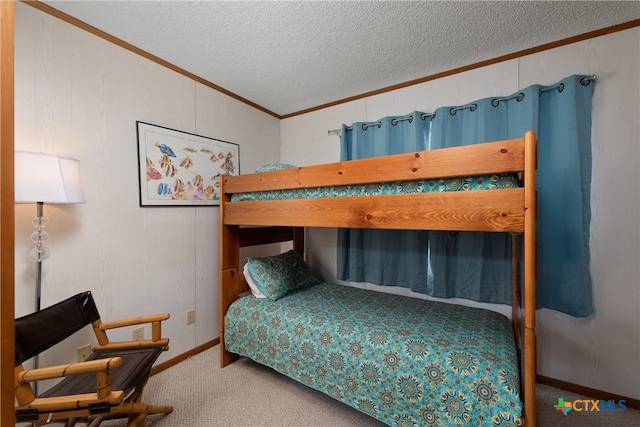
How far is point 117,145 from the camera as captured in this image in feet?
5.85

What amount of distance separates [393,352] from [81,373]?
1409mm

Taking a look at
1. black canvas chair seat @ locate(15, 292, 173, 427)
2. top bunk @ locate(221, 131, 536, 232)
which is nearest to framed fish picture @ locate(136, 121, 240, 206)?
top bunk @ locate(221, 131, 536, 232)

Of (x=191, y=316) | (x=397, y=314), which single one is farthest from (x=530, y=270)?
(x=191, y=316)

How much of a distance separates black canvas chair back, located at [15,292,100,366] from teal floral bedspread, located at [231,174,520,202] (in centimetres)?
122

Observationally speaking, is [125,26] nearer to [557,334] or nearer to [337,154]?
[337,154]

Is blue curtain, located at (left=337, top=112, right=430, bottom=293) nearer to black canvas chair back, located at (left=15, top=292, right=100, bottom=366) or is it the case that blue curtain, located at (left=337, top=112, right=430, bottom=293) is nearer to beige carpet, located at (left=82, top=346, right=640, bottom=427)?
beige carpet, located at (left=82, top=346, right=640, bottom=427)

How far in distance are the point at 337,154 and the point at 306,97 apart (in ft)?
2.20

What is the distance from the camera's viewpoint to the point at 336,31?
5.58 ft

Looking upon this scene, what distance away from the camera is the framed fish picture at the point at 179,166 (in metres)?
1.93

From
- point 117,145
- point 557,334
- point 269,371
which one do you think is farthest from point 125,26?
point 557,334

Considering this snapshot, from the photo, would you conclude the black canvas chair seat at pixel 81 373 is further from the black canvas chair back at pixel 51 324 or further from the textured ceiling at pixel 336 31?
the textured ceiling at pixel 336 31

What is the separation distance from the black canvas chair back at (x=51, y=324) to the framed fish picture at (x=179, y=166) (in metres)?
0.75

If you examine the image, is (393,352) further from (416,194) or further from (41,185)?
(41,185)

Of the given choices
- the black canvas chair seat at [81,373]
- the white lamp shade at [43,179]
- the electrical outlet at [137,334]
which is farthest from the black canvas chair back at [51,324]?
the white lamp shade at [43,179]
